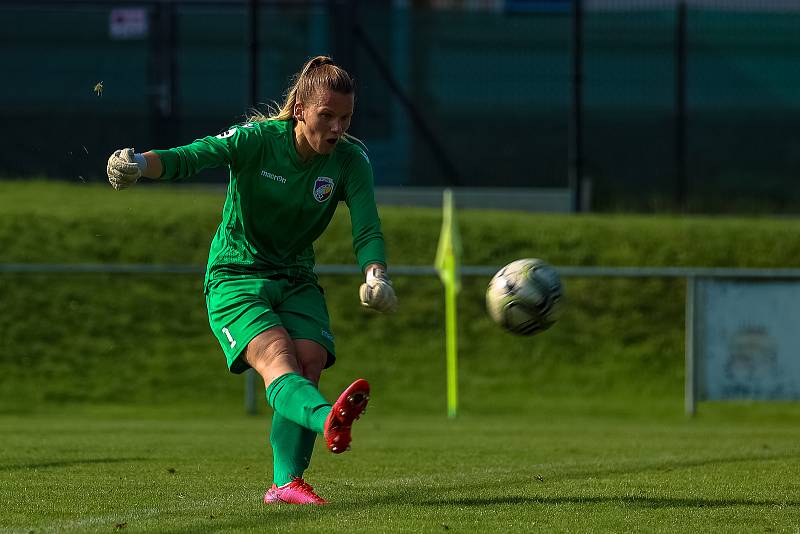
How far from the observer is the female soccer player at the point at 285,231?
20.4ft

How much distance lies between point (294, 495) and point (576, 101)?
13945 millimetres

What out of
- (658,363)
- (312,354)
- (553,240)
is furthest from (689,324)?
Answer: (312,354)

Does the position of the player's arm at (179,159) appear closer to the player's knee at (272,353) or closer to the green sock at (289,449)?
the player's knee at (272,353)

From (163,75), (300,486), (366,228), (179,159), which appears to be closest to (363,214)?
(366,228)

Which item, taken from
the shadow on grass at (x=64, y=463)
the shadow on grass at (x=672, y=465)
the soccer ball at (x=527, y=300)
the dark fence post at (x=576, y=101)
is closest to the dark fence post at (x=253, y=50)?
the dark fence post at (x=576, y=101)

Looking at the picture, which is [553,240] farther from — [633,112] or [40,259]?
[40,259]

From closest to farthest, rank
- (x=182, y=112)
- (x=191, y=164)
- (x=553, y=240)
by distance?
1. (x=191, y=164)
2. (x=553, y=240)
3. (x=182, y=112)

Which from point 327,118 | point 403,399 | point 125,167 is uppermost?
point 327,118

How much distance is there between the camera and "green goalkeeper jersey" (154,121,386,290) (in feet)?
21.0

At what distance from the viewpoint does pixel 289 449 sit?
251 inches

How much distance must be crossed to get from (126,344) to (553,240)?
572cm

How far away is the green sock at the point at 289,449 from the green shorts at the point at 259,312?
0.33 meters

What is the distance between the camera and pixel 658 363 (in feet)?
54.1

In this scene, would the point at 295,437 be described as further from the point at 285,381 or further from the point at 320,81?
the point at 320,81
